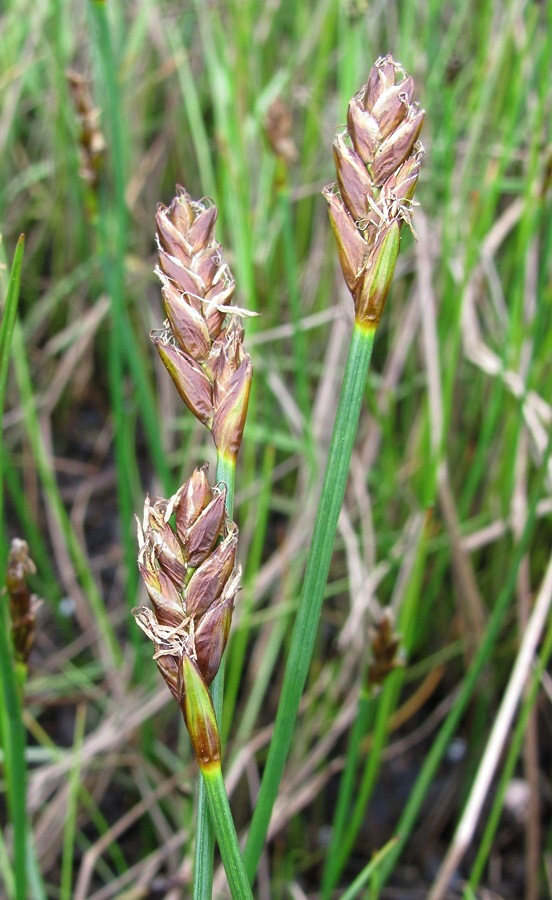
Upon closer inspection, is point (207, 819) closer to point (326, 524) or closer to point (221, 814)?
point (221, 814)

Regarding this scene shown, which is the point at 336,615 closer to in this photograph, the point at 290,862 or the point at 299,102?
the point at 290,862

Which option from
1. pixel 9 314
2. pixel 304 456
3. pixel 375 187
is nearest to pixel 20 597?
pixel 9 314

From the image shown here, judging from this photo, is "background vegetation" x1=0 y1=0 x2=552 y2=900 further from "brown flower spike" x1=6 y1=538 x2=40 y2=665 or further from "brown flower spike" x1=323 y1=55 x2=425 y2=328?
"brown flower spike" x1=323 y1=55 x2=425 y2=328

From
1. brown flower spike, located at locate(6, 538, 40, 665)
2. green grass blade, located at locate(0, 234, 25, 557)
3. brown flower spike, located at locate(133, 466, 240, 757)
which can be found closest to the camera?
brown flower spike, located at locate(133, 466, 240, 757)

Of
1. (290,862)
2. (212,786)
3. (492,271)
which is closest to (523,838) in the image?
(290,862)

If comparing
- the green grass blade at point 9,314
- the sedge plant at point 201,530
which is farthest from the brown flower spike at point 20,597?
the sedge plant at point 201,530

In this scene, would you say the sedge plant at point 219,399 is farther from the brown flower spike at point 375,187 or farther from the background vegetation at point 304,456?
the background vegetation at point 304,456

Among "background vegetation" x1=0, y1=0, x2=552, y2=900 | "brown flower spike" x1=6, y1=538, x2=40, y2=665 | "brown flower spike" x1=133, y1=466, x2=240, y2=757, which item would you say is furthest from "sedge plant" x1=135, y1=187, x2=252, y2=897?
"background vegetation" x1=0, y1=0, x2=552, y2=900
